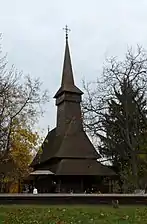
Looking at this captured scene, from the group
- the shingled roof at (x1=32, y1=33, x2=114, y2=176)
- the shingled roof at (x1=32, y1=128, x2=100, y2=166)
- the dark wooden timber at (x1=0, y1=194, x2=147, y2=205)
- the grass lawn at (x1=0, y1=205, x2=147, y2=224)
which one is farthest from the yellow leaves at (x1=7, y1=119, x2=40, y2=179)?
the grass lawn at (x1=0, y1=205, x2=147, y2=224)

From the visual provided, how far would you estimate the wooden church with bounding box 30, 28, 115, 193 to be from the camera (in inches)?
1654

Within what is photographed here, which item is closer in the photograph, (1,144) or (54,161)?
(1,144)

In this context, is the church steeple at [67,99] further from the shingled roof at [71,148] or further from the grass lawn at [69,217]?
the grass lawn at [69,217]

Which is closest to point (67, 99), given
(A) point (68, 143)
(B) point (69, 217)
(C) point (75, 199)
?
(A) point (68, 143)

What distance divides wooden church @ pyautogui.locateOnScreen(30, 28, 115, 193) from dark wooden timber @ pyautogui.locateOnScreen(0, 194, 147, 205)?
16.2 meters

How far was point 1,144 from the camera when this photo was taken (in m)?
31.3

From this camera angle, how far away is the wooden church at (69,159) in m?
42.0

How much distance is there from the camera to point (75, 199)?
73.3 feet

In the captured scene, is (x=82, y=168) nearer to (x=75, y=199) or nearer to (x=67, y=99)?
(x=67, y=99)

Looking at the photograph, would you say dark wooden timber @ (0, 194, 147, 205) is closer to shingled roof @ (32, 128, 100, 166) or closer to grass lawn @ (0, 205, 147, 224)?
grass lawn @ (0, 205, 147, 224)

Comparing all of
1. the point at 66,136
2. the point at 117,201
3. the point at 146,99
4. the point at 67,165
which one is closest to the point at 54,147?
the point at 66,136

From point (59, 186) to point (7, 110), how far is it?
47.2 ft

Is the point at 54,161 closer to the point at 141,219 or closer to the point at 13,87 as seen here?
the point at 13,87

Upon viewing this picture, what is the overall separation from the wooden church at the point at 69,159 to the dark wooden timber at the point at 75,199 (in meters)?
16.2
